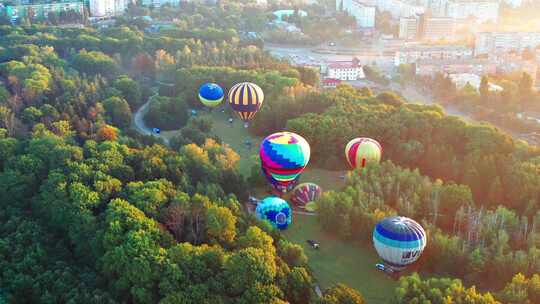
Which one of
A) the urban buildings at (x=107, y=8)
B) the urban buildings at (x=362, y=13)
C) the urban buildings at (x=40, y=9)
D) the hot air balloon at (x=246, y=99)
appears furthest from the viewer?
the urban buildings at (x=107, y=8)

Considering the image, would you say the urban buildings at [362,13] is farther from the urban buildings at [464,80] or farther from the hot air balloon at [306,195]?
the hot air balloon at [306,195]

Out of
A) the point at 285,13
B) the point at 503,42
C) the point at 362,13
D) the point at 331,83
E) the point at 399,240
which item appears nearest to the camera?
the point at 399,240

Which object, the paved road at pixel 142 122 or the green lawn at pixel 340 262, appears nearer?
the green lawn at pixel 340 262

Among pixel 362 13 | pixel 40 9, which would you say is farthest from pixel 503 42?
pixel 40 9

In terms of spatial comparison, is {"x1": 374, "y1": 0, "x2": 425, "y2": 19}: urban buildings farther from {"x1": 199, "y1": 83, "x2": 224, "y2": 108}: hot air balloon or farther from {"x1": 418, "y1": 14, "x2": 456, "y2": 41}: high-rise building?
{"x1": 199, "y1": 83, "x2": 224, "y2": 108}: hot air balloon

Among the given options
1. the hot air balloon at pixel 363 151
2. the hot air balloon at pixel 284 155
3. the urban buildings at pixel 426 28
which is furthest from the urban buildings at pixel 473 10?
the hot air balloon at pixel 284 155

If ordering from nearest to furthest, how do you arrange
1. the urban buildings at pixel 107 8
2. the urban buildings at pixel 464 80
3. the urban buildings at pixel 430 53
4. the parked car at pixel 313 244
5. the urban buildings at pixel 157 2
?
the parked car at pixel 313 244 < the urban buildings at pixel 464 80 < the urban buildings at pixel 430 53 < the urban buildings at pixel 107 8 < the urban buildings at pixel 157 2

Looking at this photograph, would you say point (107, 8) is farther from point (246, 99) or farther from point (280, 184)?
point (280, 184)
